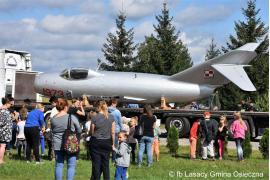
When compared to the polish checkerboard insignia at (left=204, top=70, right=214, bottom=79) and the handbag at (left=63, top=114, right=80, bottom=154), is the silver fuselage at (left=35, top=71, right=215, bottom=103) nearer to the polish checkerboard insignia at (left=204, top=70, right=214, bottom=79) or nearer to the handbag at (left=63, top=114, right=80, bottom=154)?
the polish checkerboard insignia at (left=204, top=70, right=214, bottom=79)

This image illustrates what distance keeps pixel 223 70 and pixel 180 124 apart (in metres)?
3.54

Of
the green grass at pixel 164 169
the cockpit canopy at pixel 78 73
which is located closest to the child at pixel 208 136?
the green grass at pixel 164 169

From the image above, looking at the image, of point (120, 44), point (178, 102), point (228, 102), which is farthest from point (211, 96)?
point (120, 44)

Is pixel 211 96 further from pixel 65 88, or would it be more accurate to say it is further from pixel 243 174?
pixel 243 174

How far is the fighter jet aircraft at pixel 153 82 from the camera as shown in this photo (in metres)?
23.5

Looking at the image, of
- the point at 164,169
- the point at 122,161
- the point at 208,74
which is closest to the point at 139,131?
the point at 164,169

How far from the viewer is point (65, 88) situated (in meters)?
23.8

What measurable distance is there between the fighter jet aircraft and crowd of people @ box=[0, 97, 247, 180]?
7674 millimetres

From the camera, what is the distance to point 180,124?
2150 cm

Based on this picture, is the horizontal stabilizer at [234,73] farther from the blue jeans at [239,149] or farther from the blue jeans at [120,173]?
the blue jeans at [120,173]

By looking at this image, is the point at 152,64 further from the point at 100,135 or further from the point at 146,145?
the point at 100,135

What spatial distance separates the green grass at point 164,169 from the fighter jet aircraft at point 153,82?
8.54m

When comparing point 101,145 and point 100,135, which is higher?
point 100,135

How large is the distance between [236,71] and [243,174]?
1157 centimetres
